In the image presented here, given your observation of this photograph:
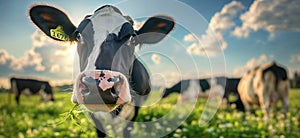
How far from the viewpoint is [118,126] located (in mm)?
5559

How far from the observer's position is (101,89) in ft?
8.84

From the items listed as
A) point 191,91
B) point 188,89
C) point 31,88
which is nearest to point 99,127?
point 191,91

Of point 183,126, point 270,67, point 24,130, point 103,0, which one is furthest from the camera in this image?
point 270,67

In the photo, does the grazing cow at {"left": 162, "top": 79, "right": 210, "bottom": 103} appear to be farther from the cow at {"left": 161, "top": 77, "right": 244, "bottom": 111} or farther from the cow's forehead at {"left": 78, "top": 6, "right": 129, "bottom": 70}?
the cow's forehead at {"left": 78, "top": 6, "right": 129, "bottom": 70}

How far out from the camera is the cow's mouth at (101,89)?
271 cm

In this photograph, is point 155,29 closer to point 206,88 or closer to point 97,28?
point 97,28

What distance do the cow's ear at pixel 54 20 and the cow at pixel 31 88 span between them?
12.2m

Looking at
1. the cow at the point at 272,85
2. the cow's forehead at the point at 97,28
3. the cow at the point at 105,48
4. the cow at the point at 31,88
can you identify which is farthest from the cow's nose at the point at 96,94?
the cow at the point at 31,88

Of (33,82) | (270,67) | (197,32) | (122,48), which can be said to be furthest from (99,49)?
(33,82)

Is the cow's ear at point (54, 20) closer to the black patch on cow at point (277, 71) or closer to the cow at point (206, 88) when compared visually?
the black patch on cow at point (277, 71)

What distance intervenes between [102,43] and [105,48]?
0.08 metres

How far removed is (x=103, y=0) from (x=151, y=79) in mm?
1217

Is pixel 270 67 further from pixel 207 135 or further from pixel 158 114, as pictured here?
pixel 207 135

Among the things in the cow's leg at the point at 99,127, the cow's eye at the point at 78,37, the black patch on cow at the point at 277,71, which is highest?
the cow's eye at the point at 78,37
